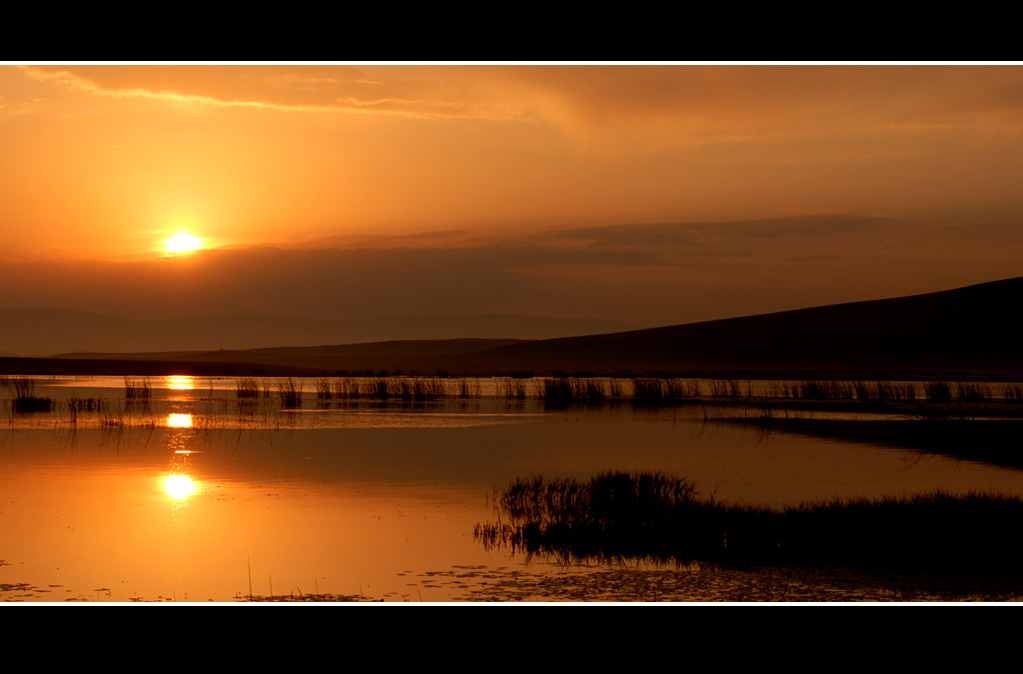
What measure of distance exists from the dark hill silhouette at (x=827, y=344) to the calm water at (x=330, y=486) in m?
54.5

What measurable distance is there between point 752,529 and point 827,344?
289ft

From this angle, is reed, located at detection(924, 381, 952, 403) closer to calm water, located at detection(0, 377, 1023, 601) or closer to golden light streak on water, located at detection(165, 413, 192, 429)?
calm water, located at detection(0, 377, 1023, 601)

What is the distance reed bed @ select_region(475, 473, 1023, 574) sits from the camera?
11.2m

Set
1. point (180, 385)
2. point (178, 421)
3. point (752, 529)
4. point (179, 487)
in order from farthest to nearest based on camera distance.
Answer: point (180, 385) < point (178, 421) < point (179, 487) < point (752, 529)

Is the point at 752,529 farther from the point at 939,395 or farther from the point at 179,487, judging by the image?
the point at 939,395

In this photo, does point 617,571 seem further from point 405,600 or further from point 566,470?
point 566,470

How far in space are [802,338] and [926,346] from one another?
11.9m

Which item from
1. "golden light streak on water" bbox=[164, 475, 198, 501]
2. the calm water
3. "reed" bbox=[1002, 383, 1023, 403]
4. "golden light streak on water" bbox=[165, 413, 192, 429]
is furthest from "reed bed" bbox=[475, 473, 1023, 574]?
"reed" bbox=[1002, 383, 1023, 403]

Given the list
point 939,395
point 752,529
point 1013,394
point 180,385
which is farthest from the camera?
point 180,385

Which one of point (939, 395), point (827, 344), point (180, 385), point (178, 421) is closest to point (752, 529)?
point (178, 421)

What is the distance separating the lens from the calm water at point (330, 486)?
1038 centimetres

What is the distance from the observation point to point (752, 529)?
12.3 metres

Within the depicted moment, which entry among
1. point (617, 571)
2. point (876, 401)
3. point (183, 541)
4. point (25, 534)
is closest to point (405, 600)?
point (617, 571)

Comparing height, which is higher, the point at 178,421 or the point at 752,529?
the point at 178,421
